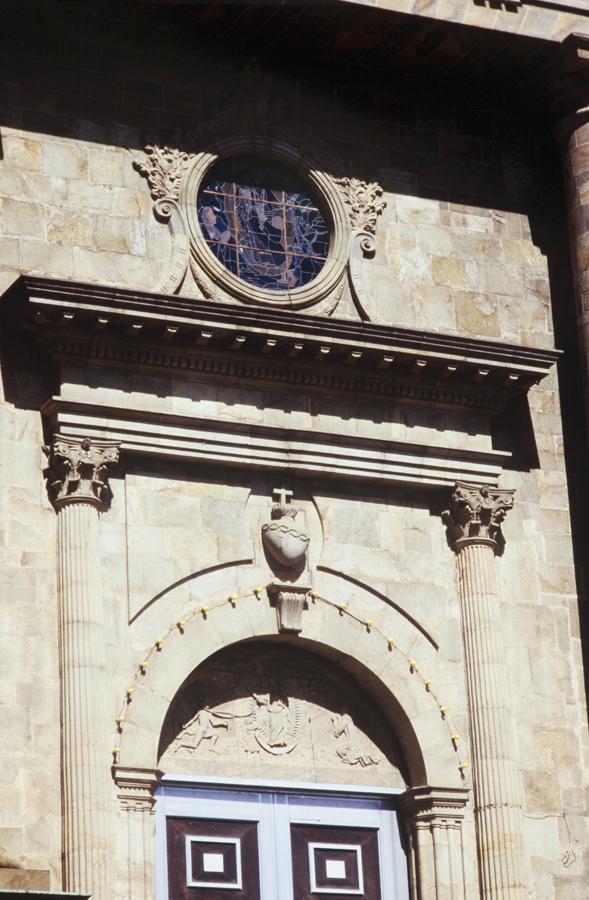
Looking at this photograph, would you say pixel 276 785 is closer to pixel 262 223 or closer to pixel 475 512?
pixel 475 512

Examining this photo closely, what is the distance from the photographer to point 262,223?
2838 cm

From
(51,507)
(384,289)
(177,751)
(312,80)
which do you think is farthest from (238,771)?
(312,80)

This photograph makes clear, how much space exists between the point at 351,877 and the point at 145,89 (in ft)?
28.7

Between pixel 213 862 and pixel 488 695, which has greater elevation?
pixel 488 695

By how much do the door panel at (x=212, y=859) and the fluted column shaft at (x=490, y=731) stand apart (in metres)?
2.45

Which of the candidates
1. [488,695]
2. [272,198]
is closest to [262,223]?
[272,198]

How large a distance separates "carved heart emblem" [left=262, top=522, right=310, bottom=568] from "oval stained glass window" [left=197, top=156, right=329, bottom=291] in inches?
112

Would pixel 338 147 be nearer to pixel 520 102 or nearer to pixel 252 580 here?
pixel 520 102

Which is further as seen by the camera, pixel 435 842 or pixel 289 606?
pixel 289 606

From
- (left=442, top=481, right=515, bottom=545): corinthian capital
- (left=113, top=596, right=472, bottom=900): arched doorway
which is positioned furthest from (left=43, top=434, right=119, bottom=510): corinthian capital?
(left=442, top=481, right=515, bottom=545): corinthian capital

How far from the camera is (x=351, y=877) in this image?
26594 mm

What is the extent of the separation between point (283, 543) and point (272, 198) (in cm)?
417

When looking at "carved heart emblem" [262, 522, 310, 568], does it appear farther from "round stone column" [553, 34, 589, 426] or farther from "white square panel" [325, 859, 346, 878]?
"round stone column" [553, 34, 589, 426]

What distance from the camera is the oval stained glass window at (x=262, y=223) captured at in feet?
92.3
